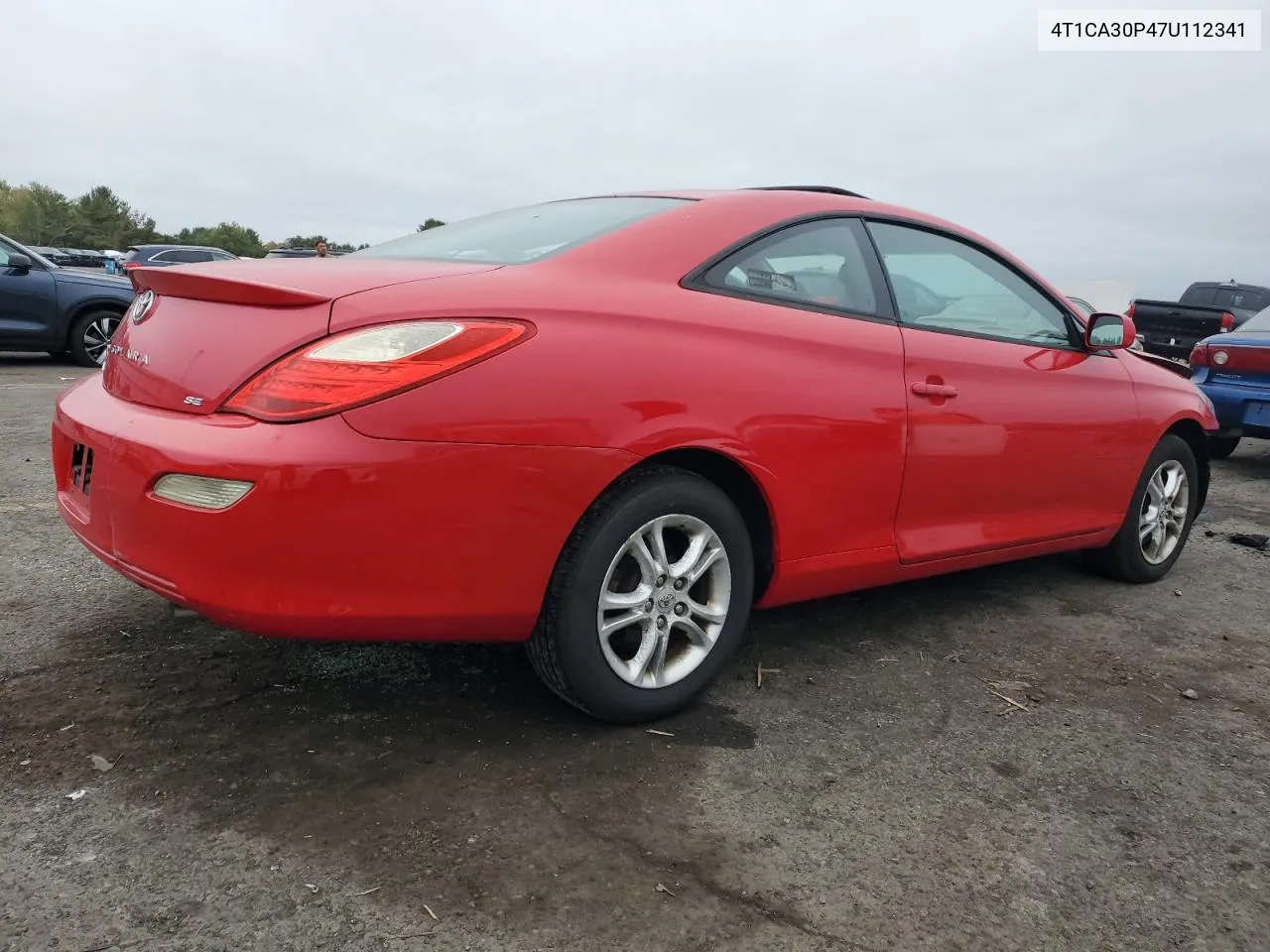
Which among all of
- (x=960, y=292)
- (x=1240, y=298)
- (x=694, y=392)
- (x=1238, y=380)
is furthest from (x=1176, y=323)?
(x=694, y=392)

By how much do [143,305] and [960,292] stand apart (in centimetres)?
256

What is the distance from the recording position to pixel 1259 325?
780 cm

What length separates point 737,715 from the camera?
2.69 meters

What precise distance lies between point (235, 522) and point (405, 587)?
0.37m

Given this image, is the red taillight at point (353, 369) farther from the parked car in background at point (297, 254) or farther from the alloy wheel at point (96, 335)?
the alloy wheel at point (96, 335)

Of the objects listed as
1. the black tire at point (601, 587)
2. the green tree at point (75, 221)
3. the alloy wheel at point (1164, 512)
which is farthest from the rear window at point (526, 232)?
the green tree at point (75, 221)

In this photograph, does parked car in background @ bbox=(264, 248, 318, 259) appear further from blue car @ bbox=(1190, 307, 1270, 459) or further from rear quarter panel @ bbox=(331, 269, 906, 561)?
blue car @ bbox=(1190, 307, 1270, 459)

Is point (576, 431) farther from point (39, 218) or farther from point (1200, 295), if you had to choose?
point (39, 218)

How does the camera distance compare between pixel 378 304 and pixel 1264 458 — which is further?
pixel 1264 458

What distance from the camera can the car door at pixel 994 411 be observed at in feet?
10.3

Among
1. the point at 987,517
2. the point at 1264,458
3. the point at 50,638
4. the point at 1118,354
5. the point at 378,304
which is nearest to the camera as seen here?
the point at 378,304

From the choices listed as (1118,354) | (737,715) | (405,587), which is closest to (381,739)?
(405,587)

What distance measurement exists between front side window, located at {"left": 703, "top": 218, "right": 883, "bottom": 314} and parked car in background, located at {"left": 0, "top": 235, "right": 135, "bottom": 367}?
867 centimetres

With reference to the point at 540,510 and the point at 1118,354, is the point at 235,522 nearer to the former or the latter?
the point at 540,510
